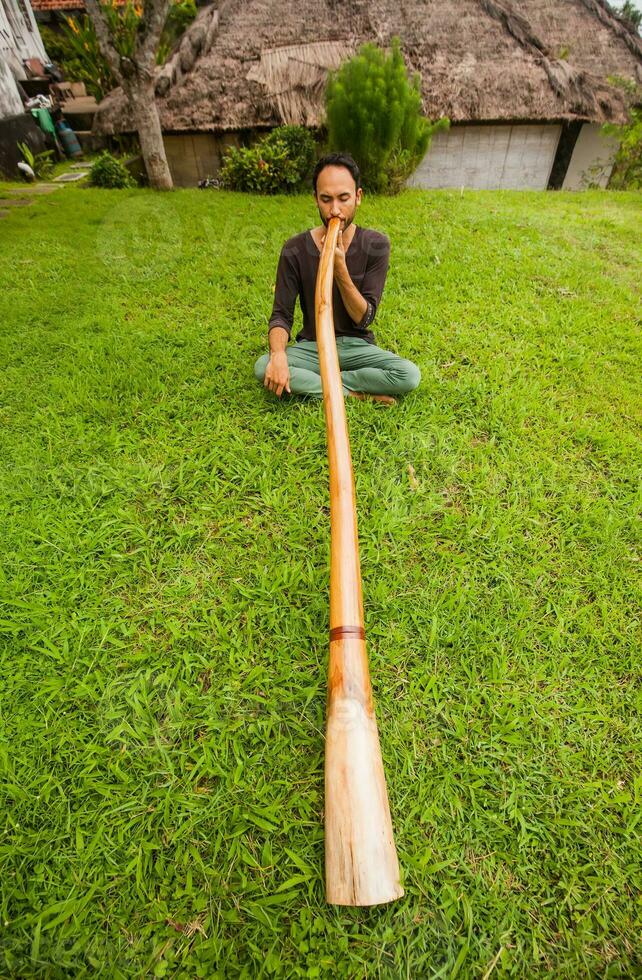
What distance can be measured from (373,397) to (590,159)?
418 inches

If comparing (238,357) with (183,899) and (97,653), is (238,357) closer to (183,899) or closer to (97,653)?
(97,653)

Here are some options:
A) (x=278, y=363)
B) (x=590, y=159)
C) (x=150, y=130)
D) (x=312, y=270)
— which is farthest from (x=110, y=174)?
(x=590, y=159)

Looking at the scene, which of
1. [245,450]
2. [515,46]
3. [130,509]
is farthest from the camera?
[515,46]

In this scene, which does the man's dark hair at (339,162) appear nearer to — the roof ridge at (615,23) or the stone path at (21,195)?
the stone path at (21,195)

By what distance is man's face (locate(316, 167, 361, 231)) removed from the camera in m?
2.06

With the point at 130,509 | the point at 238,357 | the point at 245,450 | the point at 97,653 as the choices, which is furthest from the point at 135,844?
the point at 238,357

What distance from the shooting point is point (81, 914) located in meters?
1.12

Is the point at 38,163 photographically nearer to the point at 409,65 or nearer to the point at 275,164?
the point at 275,164

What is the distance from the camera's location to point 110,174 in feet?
23.7

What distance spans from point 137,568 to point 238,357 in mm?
1770

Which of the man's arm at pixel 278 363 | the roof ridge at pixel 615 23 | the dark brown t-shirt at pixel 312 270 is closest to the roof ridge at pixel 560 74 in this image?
the roof ridge at pixel 615 23

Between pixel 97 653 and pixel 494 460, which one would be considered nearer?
pixel 97 653

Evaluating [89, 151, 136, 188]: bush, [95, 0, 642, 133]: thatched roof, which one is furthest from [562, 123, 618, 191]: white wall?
[89, 151, 136, 188]: bush

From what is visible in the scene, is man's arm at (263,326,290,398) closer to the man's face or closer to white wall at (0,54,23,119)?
the man's face
